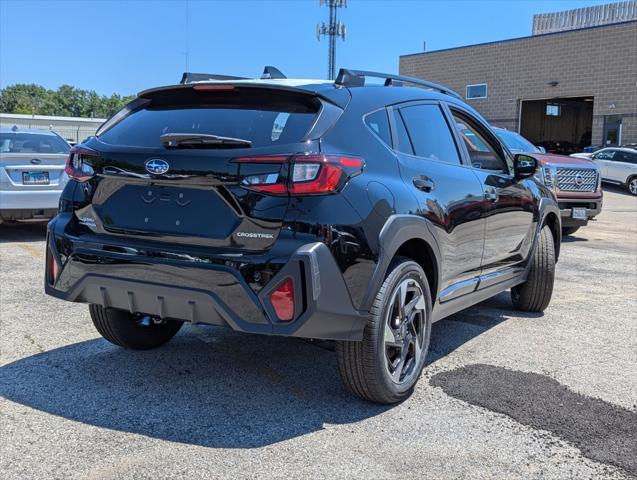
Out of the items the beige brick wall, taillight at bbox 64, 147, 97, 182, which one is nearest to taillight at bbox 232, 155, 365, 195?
taillight at bbox 64, 147, 97, 182

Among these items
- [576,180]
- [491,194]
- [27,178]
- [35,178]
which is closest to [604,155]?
[576,180]

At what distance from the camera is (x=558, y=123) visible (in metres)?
43.8

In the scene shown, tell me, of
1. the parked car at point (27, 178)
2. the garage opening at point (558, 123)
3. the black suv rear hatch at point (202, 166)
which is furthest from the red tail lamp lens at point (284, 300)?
the garage opening at point (558, 123)

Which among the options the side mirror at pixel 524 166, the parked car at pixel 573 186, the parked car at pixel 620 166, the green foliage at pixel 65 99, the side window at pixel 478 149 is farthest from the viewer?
the green foliage at pixel 65 99

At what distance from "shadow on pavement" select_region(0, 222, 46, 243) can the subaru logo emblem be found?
278 inches

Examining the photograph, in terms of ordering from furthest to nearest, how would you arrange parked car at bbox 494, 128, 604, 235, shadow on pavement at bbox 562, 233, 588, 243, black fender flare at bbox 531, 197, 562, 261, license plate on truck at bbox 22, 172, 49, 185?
shadow on pavement at bbox 562, 233, 588, 243
parked car at bbox 494, 128, 604, 235
license plate on truck at bbox 22, 172, 49, 185
black fender flare at bbox 531, 197, 562, 261

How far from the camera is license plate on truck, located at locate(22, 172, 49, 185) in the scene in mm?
9148

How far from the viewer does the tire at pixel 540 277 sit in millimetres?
5809

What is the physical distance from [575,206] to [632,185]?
15482mm

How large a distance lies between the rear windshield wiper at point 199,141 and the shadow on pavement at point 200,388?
4.74 ft

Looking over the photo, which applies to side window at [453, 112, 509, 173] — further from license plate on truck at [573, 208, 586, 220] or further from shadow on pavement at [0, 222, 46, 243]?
shadow on pavement at [0, 222, 46, 243]

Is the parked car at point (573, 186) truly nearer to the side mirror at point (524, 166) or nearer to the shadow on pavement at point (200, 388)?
the side mirror at point (524, 166)

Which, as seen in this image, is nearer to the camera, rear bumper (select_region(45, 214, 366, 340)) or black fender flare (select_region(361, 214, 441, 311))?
rear bumper (select_region(45, 214, 366, 340))

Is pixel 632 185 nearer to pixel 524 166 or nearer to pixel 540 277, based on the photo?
pixel 540 277
